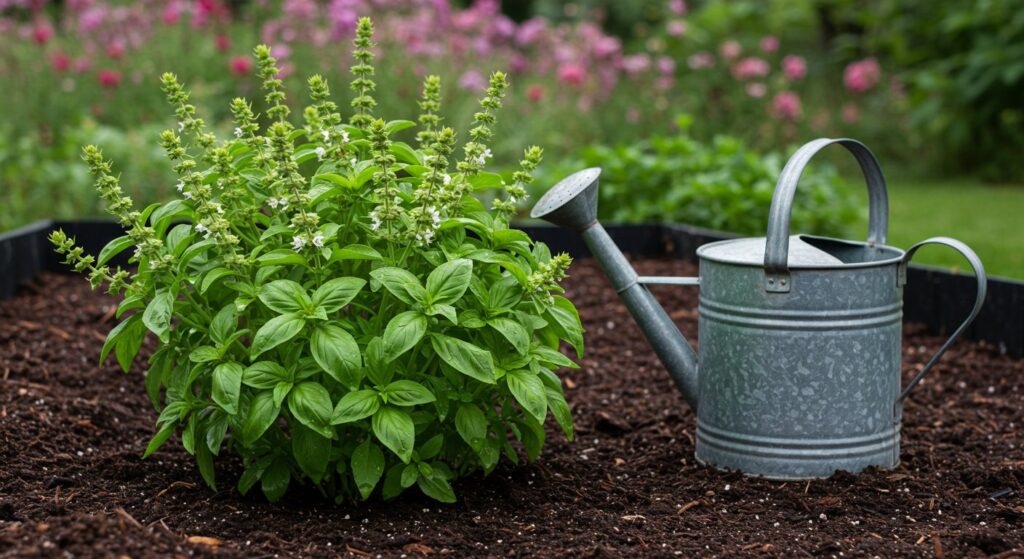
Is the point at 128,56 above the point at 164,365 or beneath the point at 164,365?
above

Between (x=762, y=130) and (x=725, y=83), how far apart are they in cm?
54

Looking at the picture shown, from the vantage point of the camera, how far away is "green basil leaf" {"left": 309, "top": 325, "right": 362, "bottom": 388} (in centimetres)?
224

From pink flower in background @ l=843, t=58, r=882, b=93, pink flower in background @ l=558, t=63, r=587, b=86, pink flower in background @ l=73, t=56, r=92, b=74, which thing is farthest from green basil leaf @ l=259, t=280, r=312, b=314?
pink flower in background @ l=843, t=58, r=882, b=93

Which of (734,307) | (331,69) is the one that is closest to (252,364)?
(734,307)

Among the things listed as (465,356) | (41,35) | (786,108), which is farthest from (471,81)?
(465,356)

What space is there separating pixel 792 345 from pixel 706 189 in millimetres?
2669

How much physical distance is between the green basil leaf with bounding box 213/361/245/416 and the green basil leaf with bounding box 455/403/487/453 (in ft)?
1.51

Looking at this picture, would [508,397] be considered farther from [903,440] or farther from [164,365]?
[903,440]

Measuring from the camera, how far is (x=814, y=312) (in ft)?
8.75

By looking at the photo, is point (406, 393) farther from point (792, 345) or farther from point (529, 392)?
point (792, 345)

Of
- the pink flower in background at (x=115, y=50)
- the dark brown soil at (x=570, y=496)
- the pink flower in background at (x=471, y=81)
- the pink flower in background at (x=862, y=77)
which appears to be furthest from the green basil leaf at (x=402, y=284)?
the pink flower in background at (x=862, y=77)

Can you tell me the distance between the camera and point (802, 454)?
9.01ft

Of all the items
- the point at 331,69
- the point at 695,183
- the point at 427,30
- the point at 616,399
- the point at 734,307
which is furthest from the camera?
the point at 427,30

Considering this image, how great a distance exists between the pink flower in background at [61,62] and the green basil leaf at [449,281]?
5800 millimetres
